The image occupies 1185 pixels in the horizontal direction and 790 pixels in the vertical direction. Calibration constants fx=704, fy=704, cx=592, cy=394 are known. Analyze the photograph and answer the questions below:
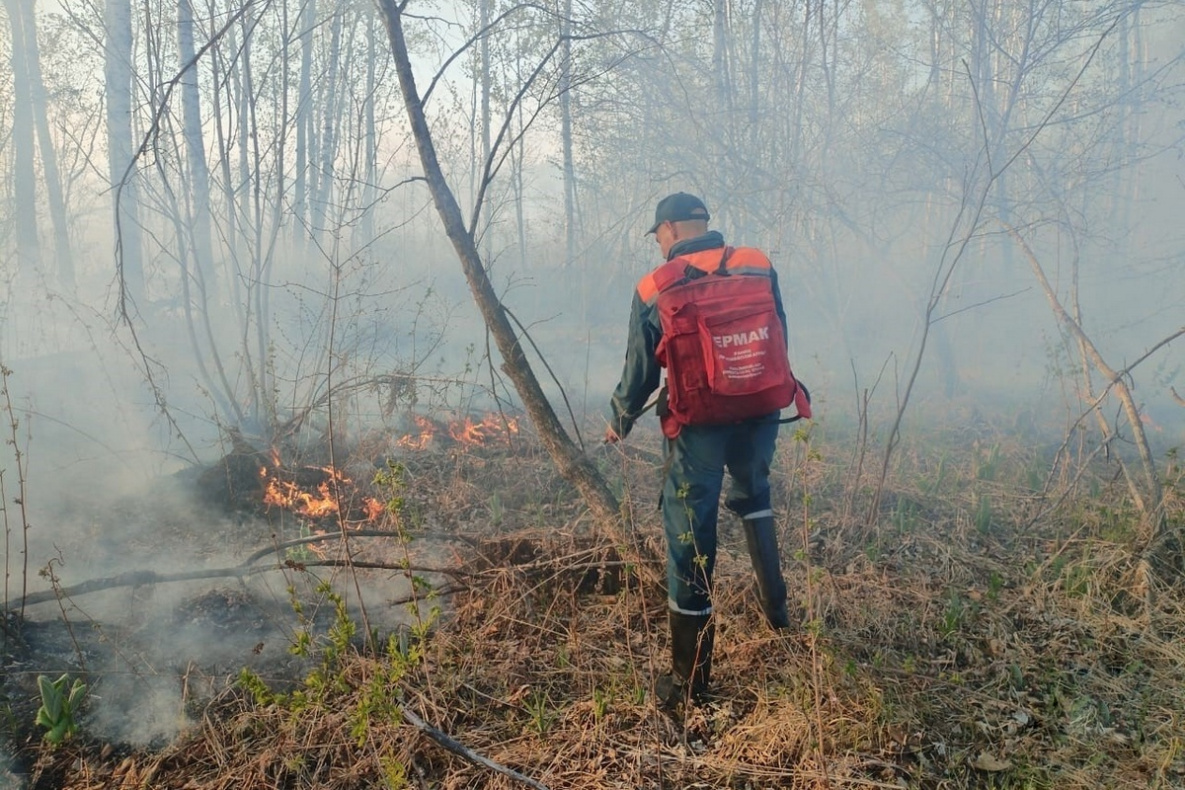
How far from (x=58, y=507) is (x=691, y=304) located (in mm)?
4797

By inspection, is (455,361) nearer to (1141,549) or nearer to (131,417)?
(131,417)

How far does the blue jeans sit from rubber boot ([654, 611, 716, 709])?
5cm

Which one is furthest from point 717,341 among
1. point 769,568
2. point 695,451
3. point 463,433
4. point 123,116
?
point 123,116

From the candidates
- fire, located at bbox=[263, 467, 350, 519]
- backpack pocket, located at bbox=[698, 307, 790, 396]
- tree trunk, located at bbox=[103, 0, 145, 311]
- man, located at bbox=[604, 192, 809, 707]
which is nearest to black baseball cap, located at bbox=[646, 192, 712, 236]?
man, located at bbox=[604, 192, 809, 707]

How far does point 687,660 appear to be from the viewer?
9.23ft

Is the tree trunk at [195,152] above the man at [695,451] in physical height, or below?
above

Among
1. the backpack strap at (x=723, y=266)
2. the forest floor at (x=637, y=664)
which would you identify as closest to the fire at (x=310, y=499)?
the forest floor at (x=637, y=664)

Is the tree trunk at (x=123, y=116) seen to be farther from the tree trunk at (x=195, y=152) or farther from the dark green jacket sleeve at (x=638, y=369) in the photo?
the dark green jacket sleeve at (x=638, y=369)

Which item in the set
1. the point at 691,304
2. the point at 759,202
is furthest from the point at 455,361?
the point at 691,304

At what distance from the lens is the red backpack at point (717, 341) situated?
9.12 feet

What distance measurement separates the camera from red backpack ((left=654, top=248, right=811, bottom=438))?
2.78 m

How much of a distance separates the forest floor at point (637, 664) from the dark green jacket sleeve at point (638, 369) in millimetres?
438

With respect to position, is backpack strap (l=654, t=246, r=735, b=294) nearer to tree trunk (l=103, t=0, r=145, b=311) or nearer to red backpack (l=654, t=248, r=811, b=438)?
red backpack (l=654, t=248, r=811, b=438)

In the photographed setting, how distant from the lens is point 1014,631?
3357 mm
